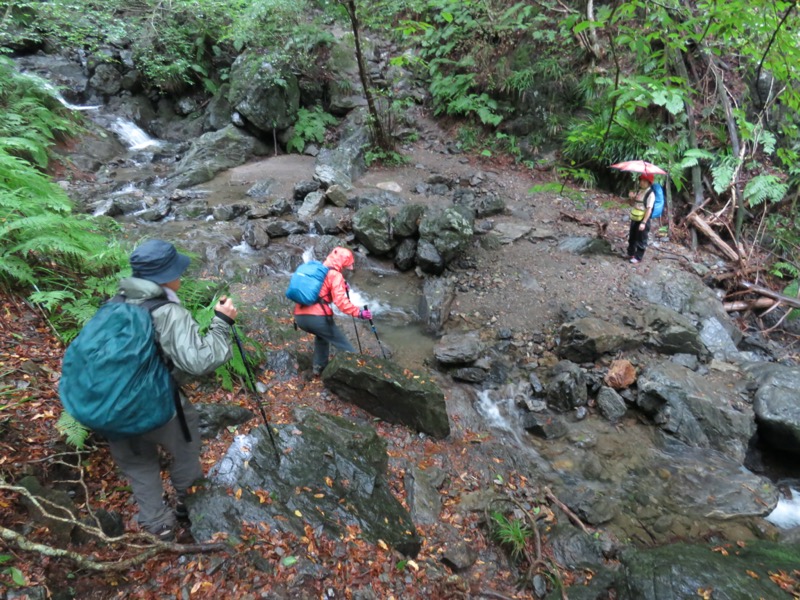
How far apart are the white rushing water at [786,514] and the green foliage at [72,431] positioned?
24.0ft

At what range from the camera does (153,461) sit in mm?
2775

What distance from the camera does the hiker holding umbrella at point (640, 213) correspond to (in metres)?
7.64

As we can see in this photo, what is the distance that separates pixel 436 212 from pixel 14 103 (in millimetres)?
11606

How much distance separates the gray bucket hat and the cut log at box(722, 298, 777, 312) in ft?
32.8

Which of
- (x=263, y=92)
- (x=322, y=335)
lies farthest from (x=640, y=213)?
(x=263, y=92)

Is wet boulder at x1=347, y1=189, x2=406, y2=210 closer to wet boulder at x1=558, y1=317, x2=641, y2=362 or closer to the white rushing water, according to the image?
wet boulder at x1=558, y1=317, x2=641, y2=362

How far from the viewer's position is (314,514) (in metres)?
3.38

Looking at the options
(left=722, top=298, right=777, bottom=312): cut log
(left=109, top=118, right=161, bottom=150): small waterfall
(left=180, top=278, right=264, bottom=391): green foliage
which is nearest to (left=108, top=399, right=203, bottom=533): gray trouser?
(left=180, top=278, right=264, bottom=391): green foliage

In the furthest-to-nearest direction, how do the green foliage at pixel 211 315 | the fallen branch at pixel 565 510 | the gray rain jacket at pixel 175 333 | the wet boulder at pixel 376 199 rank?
the wet boulder at pixel 376 199 < the green foliage at pixel 211 315 < the fallen branch at pixel 565 510 < the gray rain jacket at pixel 175 333

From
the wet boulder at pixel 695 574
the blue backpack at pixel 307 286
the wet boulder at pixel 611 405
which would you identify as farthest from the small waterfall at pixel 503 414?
the blue backpack at pixel 307 286

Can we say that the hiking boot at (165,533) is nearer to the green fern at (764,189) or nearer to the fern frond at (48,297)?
the fern frond at (48,297)

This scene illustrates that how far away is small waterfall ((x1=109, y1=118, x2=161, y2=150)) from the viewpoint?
47.9 feet

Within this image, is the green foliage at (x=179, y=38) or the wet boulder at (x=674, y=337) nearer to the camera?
the wet boulder at (x=674, y=337)

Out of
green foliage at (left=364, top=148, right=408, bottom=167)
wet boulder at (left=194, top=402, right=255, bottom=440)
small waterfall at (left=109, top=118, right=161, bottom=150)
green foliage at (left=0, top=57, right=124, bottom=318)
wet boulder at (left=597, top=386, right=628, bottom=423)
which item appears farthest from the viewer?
small waterfall at (left=109, top=118, right=161, bottom=150)
